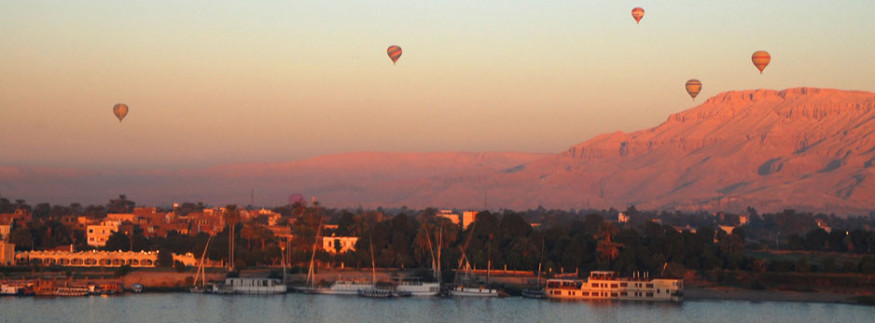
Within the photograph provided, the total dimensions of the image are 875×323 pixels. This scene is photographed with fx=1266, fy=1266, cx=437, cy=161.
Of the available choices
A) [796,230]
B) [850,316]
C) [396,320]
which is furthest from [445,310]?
[796,230]

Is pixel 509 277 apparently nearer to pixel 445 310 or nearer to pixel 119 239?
pixel 445 310

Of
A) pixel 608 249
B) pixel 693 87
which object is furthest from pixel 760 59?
pixel 608 249

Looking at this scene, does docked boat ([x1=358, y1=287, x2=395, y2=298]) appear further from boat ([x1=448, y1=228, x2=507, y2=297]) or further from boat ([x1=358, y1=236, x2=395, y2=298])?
boat ([x1=448, y1=228, x2=507, y2=297])

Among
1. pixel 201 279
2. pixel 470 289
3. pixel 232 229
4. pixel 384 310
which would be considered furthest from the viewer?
pixel 232 229

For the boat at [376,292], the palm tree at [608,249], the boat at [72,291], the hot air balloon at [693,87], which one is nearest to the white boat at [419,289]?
the boat at [376,292]

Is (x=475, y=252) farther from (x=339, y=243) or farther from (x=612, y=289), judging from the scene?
(x=339, y=243)

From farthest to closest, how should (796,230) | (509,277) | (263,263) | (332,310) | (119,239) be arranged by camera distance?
(796,230), (119,239), (263,263), (509,277), (332,310)
